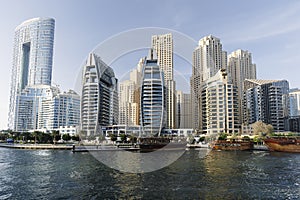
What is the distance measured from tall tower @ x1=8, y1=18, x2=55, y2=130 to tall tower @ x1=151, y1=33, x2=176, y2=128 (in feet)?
271

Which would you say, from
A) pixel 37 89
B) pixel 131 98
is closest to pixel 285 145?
pixel 131 98

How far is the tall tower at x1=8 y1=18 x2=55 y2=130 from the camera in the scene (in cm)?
18362

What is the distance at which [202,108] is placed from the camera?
389 ft

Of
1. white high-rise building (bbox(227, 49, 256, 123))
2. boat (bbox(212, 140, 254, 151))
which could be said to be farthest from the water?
white high-rise building (bbox(227, 49, 256, 123))

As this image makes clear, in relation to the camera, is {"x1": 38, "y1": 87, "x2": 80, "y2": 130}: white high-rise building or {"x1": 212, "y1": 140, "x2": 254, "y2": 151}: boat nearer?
{"x1": 212, "y1": 140, "x2": 254, "y2": 151}: boat

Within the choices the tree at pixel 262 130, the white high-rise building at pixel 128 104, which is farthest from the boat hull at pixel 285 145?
the white high-rise building at pixel 128 104

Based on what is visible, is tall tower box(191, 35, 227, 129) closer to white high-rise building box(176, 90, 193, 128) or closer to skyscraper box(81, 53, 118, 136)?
white high-rise building box(176, 90, 193, 128)

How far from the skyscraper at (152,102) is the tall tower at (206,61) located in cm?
1684

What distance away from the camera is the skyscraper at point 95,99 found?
127 meters

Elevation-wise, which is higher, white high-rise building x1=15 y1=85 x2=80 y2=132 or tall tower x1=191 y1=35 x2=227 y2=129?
tall tower x1=191 y1=35 x2=227 y2=129

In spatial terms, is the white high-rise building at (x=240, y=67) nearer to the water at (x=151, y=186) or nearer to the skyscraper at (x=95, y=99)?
the skyscraper at (x=95, y=99)

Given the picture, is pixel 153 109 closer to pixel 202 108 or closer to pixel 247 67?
pixel 202 108

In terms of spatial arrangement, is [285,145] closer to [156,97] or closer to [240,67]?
[156,97]

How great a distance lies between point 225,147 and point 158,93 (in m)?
59.3
